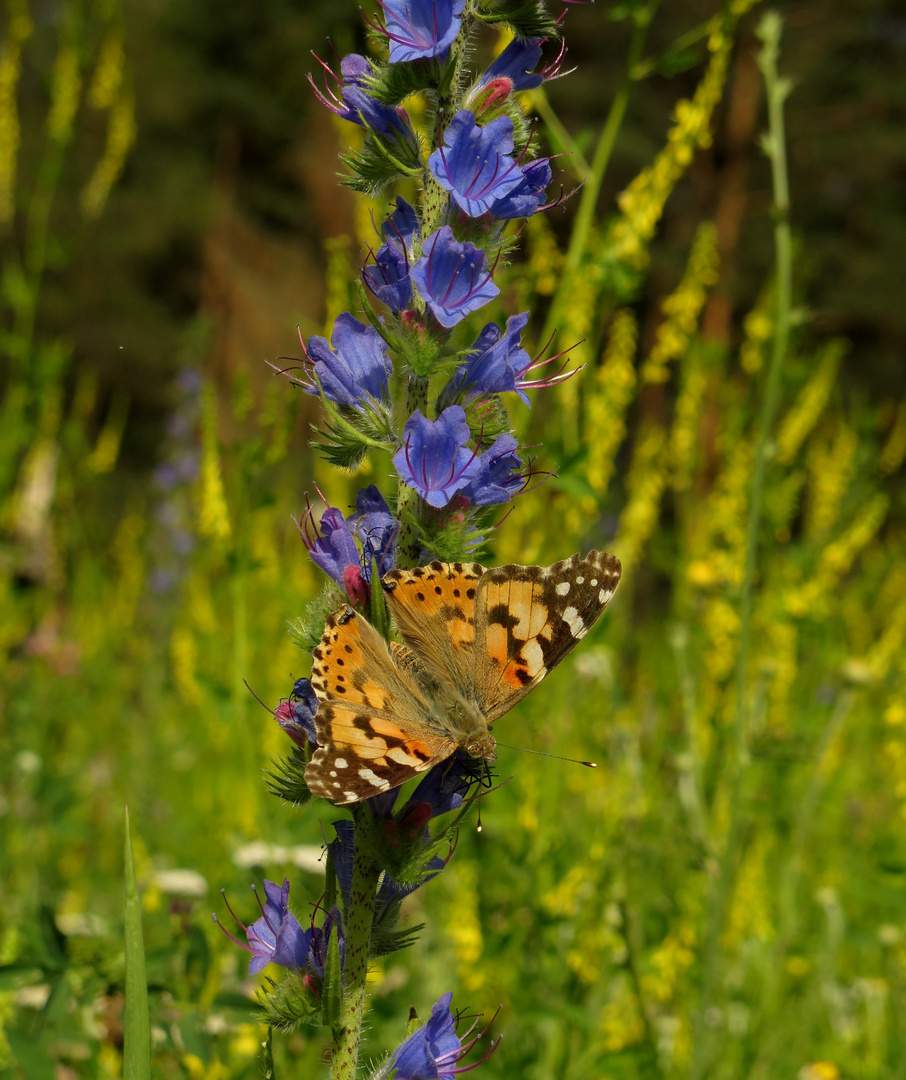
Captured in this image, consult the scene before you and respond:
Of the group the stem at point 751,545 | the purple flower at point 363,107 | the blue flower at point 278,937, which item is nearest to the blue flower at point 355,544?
the blue flower at point 278,937

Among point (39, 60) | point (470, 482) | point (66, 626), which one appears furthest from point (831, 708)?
point (39, 60)

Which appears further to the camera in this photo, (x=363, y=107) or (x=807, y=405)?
(x=807, y=405)

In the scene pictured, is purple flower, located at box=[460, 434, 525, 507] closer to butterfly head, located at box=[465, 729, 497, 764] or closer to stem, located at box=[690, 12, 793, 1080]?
butterfly head, located at box=[465, 729, 497, 764]

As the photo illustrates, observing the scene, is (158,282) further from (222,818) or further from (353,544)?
(353,544)

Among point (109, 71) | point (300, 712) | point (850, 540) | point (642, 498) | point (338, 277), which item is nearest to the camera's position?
point (300, 712)

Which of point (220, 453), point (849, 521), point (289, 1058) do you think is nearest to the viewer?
point (289, 1058)

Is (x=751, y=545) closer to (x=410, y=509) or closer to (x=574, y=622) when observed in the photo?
(x=574, y=622)

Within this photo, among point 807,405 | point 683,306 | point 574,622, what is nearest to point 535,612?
point 574,622
